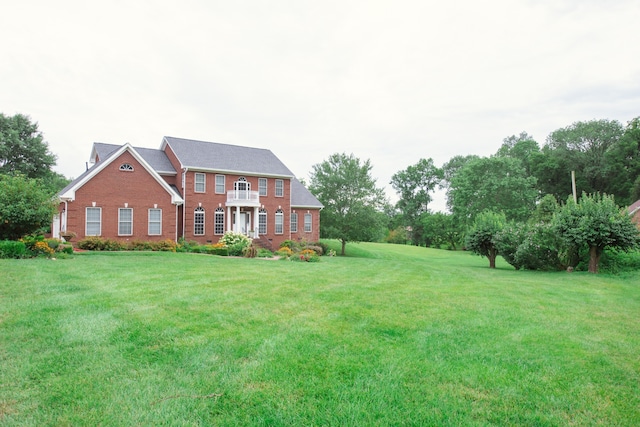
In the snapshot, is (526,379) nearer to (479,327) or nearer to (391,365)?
(391,365)

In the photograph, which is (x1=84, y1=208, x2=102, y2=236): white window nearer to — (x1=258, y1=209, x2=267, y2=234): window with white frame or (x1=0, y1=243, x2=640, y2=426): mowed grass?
(x1=258, y1=209, x2=267, y2=234): window with white frame

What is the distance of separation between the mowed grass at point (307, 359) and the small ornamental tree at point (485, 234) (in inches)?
469

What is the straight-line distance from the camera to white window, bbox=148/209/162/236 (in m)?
22.7

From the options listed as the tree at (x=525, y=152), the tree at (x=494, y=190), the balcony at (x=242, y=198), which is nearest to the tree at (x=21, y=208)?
the balcony at (x=242, y=198)

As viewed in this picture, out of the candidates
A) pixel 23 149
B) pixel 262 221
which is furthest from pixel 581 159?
pixel 23 149

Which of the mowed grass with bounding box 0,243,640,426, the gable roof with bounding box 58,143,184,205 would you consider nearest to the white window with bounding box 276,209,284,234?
the gable roof with bounding box 58,143,184,205

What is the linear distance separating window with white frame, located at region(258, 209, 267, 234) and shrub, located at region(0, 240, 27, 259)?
17541mm

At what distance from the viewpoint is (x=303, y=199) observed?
3256 centimetres

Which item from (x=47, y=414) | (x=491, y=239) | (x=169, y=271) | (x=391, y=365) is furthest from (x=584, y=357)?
(x=491, y=239)

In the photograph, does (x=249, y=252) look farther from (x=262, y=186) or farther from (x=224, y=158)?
(x=224, y=158)

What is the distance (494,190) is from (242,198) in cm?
2694

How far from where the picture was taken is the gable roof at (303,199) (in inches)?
1256

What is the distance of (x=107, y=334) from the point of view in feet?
15.1

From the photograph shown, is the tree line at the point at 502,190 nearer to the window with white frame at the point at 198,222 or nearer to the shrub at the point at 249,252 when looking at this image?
the window with white frame at the point at 198,222
